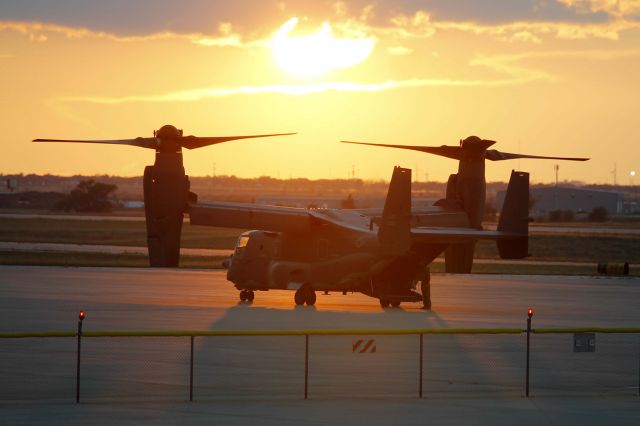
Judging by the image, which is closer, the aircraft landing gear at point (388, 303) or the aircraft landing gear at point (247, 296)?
the aircraft landing gear at point (388, 303)

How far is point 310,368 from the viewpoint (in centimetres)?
2153

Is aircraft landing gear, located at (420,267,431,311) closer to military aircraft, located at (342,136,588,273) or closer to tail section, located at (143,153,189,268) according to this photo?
military aircraft, located at (342,136,588,273)

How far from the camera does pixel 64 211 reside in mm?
156500

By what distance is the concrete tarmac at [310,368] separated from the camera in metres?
17.6

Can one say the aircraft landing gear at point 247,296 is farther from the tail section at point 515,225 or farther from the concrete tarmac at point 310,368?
the tail section at point 515,225

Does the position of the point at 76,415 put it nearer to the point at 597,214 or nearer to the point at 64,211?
the point at 64,211

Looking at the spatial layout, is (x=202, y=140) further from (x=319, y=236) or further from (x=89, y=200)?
(x=89, y=200)

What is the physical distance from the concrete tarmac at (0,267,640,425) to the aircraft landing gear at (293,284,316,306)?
12.6 inches

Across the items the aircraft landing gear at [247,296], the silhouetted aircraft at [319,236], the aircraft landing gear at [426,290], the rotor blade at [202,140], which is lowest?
the aircraft landing gear at [247,296]

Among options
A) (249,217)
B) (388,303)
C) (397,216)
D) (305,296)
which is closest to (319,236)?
(305,296)

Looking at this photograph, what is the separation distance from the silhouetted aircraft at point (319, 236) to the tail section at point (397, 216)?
1.2 inches

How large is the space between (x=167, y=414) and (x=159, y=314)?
1513 cm

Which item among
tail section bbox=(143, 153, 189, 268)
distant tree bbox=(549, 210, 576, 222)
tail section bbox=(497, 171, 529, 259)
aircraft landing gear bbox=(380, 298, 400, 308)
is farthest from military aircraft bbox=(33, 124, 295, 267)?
distant tree bbox=(549, 210, 576, 222)

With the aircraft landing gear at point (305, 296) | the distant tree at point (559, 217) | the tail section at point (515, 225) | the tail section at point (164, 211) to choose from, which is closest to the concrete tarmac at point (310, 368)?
the aircraft landing gear at point (305, 296)
